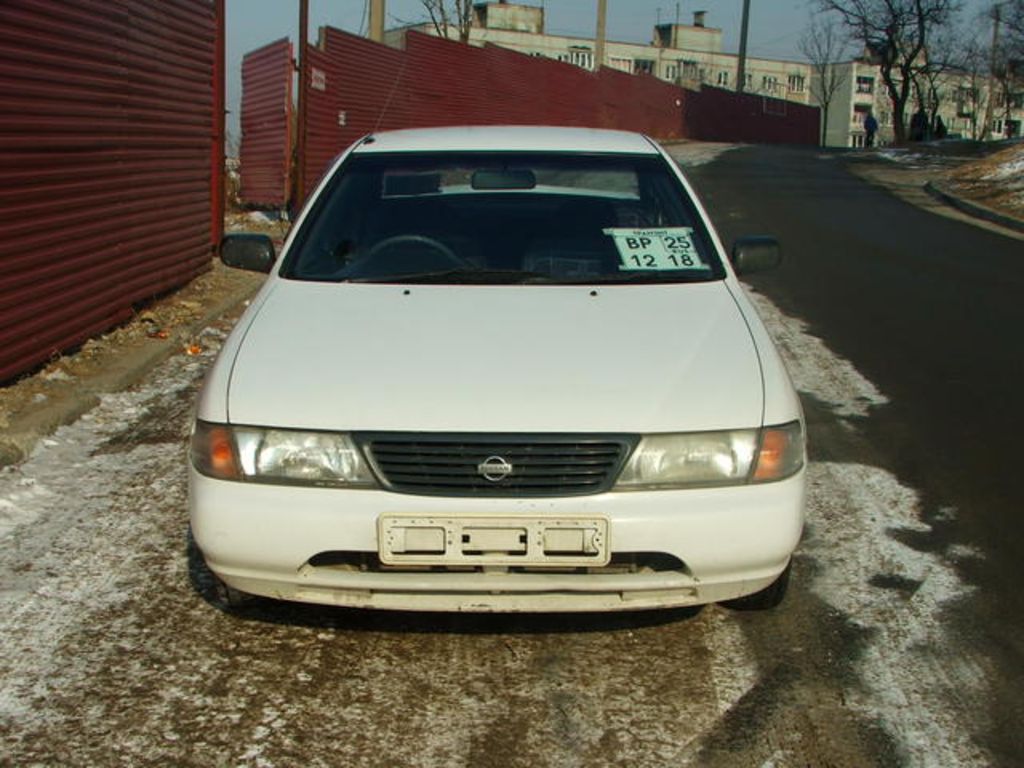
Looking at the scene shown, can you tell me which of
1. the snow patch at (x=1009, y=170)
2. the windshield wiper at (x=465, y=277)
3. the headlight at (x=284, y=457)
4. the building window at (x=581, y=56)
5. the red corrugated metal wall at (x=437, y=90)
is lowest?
the headlight at (x=284, y=457)

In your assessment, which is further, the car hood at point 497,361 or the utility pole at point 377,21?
the utility pole at point 377,21

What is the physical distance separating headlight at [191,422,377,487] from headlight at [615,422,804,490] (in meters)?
0.71

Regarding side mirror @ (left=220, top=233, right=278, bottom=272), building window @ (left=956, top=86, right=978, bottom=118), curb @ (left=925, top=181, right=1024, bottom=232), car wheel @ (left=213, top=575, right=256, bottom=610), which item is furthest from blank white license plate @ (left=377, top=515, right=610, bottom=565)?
building window @ (left=956, top=86, right=978, bottom=118)

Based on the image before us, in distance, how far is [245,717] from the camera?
3.14 meters

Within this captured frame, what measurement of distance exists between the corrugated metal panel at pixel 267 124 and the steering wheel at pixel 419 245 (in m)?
11.9

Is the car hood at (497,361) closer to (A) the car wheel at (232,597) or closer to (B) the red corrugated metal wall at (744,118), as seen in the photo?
(A) the car wheel at (232,597)

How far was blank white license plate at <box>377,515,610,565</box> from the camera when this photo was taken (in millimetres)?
3145

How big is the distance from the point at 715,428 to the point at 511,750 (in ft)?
3.27

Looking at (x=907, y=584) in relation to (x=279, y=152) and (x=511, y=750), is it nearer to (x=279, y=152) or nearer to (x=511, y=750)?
(x=511, y=750)

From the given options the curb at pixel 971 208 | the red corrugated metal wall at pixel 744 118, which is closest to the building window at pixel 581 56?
the red corrugated metal wall at pixel 744 118

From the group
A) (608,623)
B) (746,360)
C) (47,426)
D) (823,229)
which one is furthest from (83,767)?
(823,229)

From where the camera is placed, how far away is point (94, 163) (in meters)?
7.62

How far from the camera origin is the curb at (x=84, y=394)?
17.7 feet

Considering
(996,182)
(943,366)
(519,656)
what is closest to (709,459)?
(519,656)
